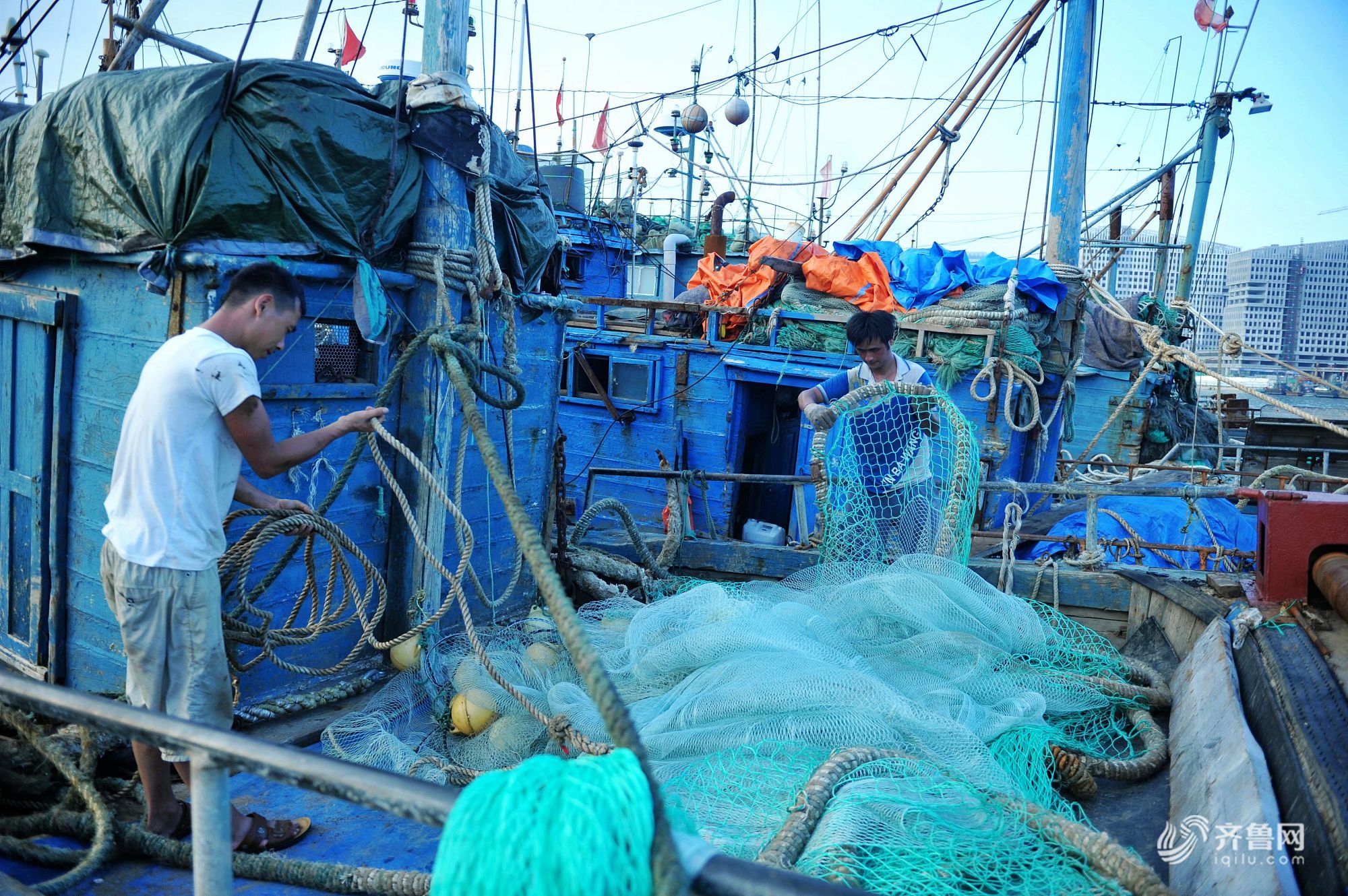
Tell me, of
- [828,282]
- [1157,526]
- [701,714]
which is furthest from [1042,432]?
[701,714]

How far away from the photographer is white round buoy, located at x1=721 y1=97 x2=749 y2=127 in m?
17.7

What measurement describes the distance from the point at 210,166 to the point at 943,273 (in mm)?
8589

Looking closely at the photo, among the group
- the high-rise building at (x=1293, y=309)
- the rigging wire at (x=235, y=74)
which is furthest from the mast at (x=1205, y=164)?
the high-rise building at (x=1293, y=309)

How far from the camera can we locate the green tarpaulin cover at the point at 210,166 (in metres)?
3.62

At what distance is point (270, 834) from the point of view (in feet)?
9.95

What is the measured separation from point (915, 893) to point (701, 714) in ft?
3.32

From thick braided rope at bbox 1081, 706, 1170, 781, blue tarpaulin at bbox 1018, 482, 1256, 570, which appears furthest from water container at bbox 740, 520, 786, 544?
thick braided rope at bbox 1081, 706, 1170, 781

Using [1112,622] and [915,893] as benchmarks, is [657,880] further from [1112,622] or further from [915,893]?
[1112,622]

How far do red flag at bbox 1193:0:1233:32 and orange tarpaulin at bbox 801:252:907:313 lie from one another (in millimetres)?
13857

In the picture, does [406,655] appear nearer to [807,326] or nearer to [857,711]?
[857,711]

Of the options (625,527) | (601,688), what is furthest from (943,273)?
(601,688)

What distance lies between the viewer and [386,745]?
11.8 ft

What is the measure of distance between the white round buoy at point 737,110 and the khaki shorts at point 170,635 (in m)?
16.7

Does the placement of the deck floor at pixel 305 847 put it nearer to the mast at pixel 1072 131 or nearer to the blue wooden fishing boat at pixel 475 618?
the blue wooden fishing boat at pixel 475 618
